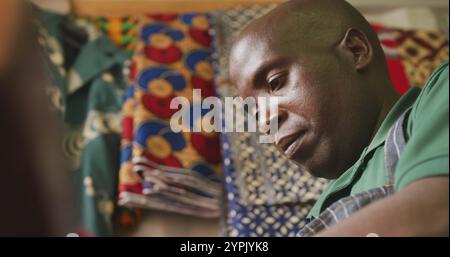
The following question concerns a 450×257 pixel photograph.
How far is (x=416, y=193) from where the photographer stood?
11.3 inches

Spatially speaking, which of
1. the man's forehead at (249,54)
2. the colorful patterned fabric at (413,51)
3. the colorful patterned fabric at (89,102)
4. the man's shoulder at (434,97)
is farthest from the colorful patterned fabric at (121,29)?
the man's shoulder at (434,97)

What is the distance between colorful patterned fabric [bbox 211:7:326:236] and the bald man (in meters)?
0.40

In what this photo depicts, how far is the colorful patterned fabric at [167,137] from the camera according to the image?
93 centimetres

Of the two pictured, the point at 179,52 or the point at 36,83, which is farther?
the point at 179,52

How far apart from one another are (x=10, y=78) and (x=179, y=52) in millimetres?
772

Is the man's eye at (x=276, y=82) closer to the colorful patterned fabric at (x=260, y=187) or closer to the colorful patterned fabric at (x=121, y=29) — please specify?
the colorful patterned fabric at (x=260, y=187)

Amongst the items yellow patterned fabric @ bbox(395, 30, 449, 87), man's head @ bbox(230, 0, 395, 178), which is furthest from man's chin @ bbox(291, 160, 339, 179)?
yellow patterned fabric @ bbox(395, 30, 449, 87)

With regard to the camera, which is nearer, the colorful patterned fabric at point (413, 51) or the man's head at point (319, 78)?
the man's head at point (319, 78)

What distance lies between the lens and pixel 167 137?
0.98 metres

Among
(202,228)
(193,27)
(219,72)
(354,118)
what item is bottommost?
(202,228)

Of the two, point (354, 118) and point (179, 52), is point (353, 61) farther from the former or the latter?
point (179, 52)

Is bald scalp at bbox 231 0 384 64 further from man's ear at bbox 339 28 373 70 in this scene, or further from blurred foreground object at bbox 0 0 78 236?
blurred foreground object at bbox 0 0 78 236

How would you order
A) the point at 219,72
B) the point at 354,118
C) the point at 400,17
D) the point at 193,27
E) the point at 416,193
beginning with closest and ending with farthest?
1. the point at 416,193
2. the point at 354,118
3. the point at 400,17
4. the point at 219,72
5. the point at 193,27

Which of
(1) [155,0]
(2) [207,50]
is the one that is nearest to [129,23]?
(1) [155,0]
